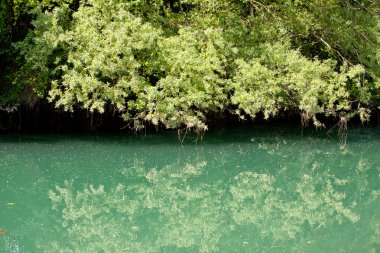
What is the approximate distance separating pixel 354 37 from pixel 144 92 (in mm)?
5452

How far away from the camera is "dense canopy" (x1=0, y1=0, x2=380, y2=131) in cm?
1445

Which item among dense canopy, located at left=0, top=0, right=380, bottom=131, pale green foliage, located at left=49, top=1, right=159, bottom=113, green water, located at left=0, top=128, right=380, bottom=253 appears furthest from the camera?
dense canopy, located at left=0, top=0, right=380, bottom=131

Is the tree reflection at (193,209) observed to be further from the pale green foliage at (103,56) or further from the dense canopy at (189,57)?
the pale green foliage at (103,56)

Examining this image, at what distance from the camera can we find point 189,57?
14555 mm

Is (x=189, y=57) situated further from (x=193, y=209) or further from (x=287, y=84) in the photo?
(x=193, y=209)

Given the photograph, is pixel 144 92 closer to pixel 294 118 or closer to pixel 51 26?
pixel 51 26

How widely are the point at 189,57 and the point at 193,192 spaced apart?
3.90 m

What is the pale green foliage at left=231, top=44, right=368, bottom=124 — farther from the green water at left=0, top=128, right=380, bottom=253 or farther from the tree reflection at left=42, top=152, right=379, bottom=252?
the tree reflection at left=42, top=152, right=379, bottom=252

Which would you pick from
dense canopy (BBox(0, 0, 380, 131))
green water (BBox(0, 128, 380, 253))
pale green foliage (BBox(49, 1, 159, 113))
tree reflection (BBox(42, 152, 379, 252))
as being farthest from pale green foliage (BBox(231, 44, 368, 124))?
pale green foliage (BBox(49, 1, 159, 113))

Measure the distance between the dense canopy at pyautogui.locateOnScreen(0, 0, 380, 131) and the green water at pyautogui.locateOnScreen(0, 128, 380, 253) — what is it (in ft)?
2.83

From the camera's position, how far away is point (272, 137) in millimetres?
16484

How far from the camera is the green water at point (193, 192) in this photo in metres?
9.05

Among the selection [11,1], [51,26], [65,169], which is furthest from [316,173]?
[11,1]

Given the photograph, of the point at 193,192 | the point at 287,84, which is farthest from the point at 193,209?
the point at 287,84
